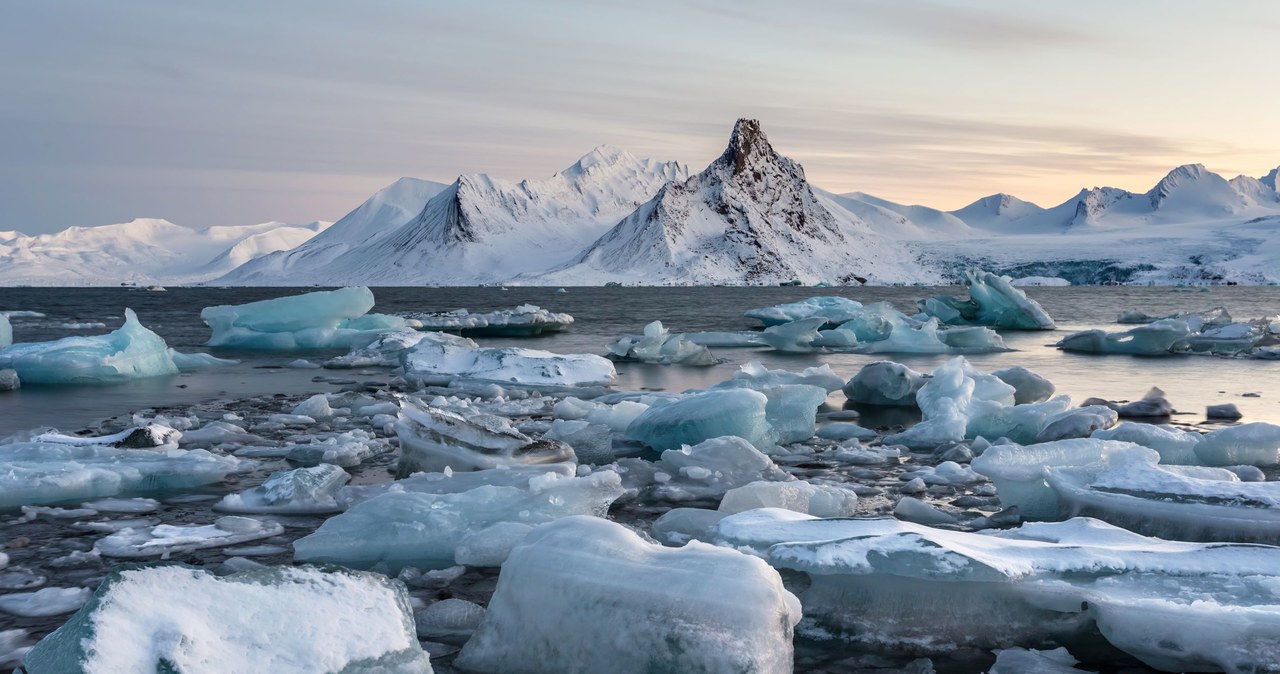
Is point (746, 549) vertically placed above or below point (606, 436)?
above

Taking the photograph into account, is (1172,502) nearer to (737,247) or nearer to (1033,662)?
(1033,662)

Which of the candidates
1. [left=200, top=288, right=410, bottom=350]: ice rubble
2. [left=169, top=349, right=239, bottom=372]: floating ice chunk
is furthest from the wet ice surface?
[left=200, top=288, right=410, bottom=350]: ice rubble

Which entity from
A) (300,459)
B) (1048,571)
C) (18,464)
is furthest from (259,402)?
(1048,571)

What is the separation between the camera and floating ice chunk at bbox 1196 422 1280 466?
23.2 feet

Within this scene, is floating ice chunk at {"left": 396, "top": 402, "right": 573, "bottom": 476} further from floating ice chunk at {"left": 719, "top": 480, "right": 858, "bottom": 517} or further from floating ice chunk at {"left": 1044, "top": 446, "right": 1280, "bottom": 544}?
floating ice chunk at {"left": 1044, "top": 446, "right": 1280, "bottom": 544}

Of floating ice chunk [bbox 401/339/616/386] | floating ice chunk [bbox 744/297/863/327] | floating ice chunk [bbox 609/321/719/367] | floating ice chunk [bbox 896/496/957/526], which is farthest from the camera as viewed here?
floating ice chunk [bbox 744/297/863/327]

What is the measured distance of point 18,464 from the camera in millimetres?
6082

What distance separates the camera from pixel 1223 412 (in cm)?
1015

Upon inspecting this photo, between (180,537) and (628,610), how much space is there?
2.85 meters

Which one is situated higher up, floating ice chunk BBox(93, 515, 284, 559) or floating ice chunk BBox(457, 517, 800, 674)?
floating ice chunk BBox(457, 517, 800, 674)

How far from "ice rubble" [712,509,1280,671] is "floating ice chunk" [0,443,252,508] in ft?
13.3

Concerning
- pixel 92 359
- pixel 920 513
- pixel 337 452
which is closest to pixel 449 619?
pixel 920 513

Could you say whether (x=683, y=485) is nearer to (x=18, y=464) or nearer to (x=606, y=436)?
(x=606, y=436)

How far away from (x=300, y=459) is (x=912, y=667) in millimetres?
5115
